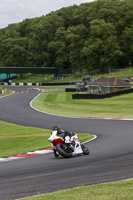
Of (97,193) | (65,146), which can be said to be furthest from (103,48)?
(97,193)

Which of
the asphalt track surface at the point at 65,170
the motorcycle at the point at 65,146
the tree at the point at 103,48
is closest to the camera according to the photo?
the asphalt track surface at the point at 65,170

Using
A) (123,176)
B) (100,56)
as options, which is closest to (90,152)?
(123,176)

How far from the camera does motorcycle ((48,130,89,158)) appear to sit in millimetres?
13139

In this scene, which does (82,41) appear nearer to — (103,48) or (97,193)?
(103,48)

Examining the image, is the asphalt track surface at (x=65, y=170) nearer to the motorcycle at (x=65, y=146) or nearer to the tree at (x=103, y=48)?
the motorcycle at (x=65, y=146)

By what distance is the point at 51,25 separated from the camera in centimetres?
13325

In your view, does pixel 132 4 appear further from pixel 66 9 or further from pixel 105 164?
pixel 105 164

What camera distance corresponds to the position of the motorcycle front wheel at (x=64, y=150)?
13.0m

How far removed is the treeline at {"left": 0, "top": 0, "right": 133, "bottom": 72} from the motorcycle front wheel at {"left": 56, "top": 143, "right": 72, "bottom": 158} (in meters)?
94.5

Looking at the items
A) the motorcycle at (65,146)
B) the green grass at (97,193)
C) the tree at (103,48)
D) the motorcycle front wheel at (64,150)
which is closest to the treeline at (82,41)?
the tree at (103,48)

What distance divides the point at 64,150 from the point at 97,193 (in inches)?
209

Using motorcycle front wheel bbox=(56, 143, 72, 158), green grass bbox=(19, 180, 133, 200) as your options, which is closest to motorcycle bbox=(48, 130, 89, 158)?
motorcycle front wheel bbox=(56, 143, 72, 158)

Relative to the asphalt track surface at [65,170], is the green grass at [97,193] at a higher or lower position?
higher

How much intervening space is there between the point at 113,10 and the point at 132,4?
9.01m
